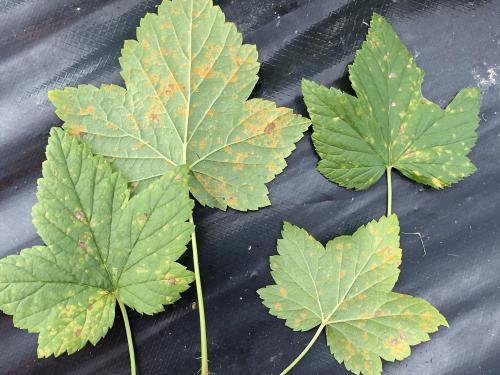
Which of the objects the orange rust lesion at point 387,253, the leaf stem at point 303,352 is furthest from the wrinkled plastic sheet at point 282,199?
the orange rust lesion at point 387,253

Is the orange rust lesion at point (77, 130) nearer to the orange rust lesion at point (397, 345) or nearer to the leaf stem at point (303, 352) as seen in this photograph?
the leaf stem at point (303, 352)

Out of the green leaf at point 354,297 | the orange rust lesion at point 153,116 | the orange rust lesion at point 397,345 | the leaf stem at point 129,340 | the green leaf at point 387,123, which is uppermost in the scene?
the orange rust lesion at point 153,116

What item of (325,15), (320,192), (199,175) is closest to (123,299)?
(199,175)

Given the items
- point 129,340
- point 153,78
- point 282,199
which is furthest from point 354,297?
point 153,78

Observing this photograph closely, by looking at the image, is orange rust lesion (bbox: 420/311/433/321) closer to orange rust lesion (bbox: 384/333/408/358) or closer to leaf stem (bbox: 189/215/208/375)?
orange rust lesion (bbox: 384/333/408/358)

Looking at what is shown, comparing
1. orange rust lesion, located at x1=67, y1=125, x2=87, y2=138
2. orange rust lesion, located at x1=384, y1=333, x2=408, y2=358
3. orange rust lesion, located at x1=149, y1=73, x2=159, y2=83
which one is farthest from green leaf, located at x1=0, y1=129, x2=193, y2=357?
orange rust lesion, located at x1=384, y1=333, x2=408, y2=358

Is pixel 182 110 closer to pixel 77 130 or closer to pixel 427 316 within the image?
pixel 77 130

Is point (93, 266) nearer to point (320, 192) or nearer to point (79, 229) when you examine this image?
point (79, 229)
